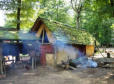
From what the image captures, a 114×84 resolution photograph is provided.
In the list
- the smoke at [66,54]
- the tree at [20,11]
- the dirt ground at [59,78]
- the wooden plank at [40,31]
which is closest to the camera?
the dirt ground at [59,78]

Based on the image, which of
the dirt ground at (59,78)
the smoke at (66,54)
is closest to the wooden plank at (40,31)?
the smoke at (66,54)

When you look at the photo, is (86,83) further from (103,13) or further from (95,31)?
(95,31)

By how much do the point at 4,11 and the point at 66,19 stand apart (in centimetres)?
2666

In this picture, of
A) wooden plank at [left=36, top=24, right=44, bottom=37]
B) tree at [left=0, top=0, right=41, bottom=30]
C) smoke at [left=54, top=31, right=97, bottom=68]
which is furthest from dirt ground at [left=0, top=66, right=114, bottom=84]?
tree at [left=0, top=0, right=41, bottom=30]

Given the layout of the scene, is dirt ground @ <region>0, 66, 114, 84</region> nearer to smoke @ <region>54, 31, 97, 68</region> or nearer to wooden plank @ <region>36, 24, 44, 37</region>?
smoke @ <region>54, 31, 97, 68</region>

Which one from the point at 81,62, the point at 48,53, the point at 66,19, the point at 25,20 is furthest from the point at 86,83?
the point at 66,19

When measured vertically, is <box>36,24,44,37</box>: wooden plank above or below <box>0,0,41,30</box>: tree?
below

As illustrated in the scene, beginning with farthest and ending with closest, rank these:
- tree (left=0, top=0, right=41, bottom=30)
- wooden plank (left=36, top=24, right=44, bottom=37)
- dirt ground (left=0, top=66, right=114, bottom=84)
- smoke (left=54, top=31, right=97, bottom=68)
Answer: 1. wooden plank (left=36, top=24, right=44, bottom=37)
2. tree (left=0, top=0, right=41, bottom=30)
3. smoke (left=54, top=31, right=97, bottom=68)
4. dirt ground (left=0, top=66, right=114, bottom=84)

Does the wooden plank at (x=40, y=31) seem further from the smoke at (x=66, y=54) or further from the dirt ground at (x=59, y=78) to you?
the dirt ground at (x=59, y=78)

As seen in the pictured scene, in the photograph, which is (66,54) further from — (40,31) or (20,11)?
(20,11)

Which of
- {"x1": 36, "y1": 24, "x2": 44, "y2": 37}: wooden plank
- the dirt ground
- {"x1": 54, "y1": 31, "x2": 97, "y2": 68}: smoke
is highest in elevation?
{"x1": 36, "y1": 24, "x2": 44, "y2": 37}: wooden plank

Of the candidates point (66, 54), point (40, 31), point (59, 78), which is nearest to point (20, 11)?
point (40, 31)

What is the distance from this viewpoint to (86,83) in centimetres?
721

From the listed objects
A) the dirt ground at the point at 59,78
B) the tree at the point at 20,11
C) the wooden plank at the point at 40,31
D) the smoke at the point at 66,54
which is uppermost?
the tree at the point at 20,11
